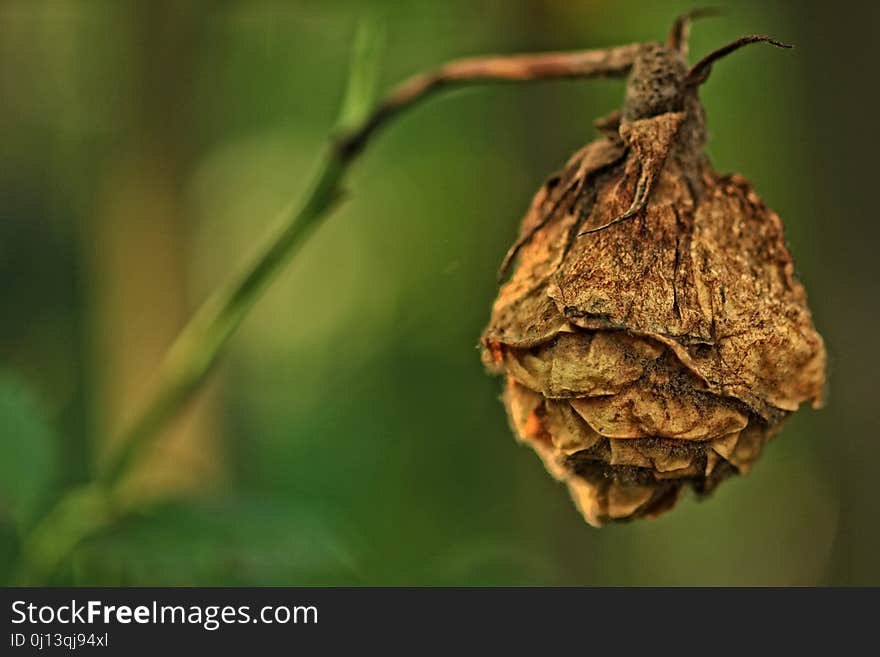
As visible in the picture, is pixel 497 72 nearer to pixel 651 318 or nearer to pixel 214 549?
pixel 651 318

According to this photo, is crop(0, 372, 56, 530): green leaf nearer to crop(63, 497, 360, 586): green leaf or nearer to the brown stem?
crop(63, 497, 360, 586): green leaf

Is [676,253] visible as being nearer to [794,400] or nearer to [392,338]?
[794,400]

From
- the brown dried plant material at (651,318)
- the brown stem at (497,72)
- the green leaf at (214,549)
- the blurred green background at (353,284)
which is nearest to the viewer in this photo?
the brown dried plant material at (651,318)

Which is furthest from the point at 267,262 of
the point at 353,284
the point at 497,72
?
the point at 353,284

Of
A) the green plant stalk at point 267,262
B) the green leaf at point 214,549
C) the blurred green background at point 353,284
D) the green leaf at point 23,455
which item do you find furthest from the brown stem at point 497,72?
the green leaf at point 23,455

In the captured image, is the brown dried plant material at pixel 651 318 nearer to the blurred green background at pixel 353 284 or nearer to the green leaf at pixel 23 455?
the blurred green background at pixel 353 284

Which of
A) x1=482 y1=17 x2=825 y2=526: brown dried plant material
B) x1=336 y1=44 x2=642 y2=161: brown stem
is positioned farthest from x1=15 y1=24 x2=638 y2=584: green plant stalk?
x1=482 y1=17 x2=825 y2=526: brown dried plant material
